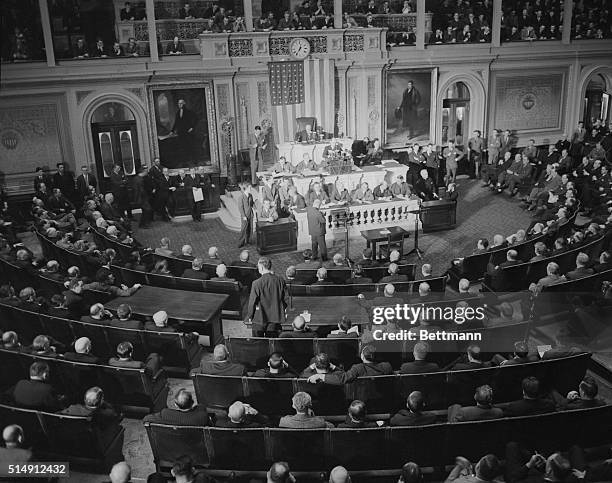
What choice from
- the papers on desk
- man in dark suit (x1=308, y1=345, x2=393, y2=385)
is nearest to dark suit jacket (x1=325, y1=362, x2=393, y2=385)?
man in dark suit (x1=308, y1=345, x2=393, y2=385)

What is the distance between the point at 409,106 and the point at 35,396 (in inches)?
703

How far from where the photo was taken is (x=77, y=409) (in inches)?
269

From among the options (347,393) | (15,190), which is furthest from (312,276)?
(15,190)

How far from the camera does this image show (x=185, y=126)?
2005 cm

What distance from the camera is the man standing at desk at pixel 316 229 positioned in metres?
14.2

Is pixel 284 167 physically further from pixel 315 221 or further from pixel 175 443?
pixel 175 443

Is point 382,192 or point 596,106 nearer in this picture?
point 382,192

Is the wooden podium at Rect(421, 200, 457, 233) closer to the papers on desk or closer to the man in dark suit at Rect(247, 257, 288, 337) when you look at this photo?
the papers on desk

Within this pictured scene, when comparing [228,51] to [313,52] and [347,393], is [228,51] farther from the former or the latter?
[347,393]

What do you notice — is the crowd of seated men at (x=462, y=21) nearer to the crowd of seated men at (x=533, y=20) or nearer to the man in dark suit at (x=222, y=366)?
the crowd of seated men at (x=533, y=20)

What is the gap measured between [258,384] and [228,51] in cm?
1448

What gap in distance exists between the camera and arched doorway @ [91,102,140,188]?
63.7 feet

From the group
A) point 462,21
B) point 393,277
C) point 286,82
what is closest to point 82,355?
point 393,277

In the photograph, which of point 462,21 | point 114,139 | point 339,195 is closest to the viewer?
point 339,195
